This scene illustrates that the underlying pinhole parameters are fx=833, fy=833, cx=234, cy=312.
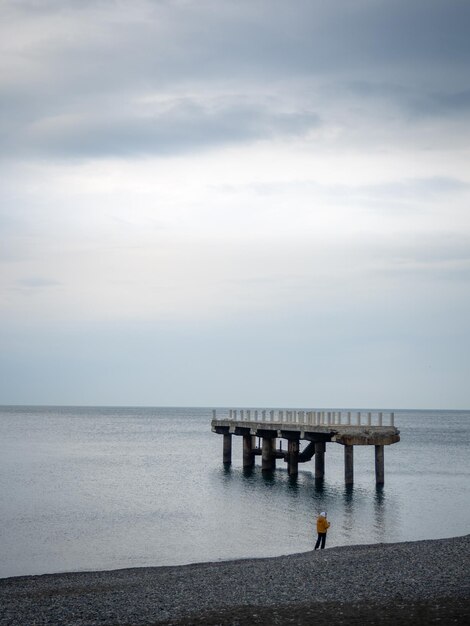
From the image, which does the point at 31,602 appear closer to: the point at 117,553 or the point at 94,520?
the point at 117,553

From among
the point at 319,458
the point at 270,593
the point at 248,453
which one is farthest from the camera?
the point at 248,453

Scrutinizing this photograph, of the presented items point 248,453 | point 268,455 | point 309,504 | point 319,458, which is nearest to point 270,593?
point 309,504

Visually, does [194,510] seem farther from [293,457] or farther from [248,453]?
[248,453]

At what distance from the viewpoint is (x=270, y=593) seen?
58.2ft

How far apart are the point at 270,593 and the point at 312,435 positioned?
26.2 m

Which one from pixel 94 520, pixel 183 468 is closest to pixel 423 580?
pixel 94 520

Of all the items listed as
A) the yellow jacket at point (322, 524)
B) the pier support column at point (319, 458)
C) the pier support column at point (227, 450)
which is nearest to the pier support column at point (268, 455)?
the pier support column at point (227, 450)

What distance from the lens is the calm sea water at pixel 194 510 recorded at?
28.0m

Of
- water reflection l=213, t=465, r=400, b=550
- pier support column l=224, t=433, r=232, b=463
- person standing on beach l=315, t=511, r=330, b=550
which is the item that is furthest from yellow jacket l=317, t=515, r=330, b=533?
pier support column l=224, t=433, r=232, b=463

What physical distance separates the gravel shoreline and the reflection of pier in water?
54.9ft

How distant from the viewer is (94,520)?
113ft

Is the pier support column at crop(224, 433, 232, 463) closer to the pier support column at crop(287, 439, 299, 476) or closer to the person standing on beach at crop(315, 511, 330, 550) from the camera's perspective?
the pier support column at crop(287, 439, 299, 476)

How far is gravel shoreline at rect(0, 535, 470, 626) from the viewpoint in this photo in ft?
51.6

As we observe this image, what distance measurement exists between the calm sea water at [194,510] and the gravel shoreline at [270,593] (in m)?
4.56
